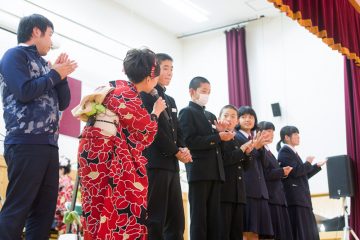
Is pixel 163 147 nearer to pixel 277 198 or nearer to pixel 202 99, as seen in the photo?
pixel 202 99

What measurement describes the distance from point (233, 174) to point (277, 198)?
2.49 ft

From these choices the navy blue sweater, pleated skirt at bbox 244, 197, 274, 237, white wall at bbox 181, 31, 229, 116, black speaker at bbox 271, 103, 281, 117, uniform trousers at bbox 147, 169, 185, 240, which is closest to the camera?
the navy blue sweater

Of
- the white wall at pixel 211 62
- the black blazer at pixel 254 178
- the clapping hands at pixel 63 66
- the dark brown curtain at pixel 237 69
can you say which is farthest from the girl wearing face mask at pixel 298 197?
the white wall at pixel 211 62

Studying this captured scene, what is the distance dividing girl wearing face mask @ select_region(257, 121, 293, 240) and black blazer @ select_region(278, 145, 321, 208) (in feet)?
0.61

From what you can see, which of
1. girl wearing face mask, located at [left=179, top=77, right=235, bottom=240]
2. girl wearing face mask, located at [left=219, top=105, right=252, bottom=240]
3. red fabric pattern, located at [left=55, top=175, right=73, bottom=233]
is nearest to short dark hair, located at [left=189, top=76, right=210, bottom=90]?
girl wearing face mask, located at [left=179, top=77, right=235, bottom=240]

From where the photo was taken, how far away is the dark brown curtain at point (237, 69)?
292 inches

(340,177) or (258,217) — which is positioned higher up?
(340,177)

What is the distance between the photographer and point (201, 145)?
3.13 meters

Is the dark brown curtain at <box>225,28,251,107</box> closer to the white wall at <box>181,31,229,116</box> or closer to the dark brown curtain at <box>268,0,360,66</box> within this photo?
the white wall at <box>181,31,229,116</box>

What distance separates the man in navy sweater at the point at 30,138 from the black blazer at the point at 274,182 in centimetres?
217

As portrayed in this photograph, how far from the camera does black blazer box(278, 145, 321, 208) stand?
4172 mm

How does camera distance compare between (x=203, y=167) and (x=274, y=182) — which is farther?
(x=274, y=182)

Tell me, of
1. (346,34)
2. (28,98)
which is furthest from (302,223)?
(28,98)

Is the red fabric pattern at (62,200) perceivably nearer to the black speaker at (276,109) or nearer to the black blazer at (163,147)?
the black blazer at (163,147)
